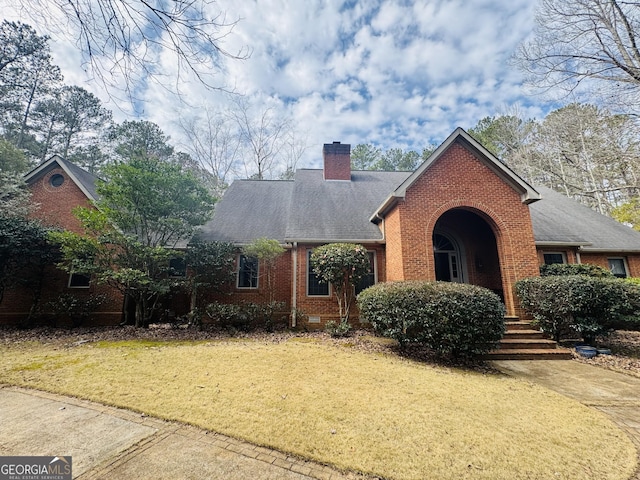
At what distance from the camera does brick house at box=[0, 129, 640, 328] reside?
9289 millimetres

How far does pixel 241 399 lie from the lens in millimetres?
3998

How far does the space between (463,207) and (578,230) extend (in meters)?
7.18

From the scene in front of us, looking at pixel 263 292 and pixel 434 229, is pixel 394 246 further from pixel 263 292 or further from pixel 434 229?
pixel 263 292

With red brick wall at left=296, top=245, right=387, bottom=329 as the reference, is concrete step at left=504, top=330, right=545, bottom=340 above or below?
below

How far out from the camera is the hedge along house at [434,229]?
9250 mm

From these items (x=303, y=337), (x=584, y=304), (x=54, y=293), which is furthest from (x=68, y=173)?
(x=584, y=304)

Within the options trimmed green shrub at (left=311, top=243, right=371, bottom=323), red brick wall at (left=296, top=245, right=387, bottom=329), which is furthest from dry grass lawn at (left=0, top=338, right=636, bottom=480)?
red brick wall at (left=296, top=245, right=387, bottom=329)

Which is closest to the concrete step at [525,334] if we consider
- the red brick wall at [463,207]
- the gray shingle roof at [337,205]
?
the red brick wall at [463,207]

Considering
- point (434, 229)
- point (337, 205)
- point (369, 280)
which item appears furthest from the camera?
point (337, 205)

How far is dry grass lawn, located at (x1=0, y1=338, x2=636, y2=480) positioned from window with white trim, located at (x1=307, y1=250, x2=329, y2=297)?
3928 mm

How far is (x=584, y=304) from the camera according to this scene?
7496 millimetres

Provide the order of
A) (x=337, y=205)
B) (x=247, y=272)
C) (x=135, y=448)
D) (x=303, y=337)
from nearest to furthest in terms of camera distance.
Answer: (x=135, y=448) → (x=303, y=337) → (x=247, y=272) → (x=337, y=205)

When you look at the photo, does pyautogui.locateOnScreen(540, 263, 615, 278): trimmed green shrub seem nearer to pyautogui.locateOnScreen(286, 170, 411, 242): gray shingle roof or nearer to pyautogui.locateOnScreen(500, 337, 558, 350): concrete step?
pyautogui.locateOnScreen(500, 337, 558, 350): concrete step

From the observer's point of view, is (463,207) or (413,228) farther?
(463,207)
